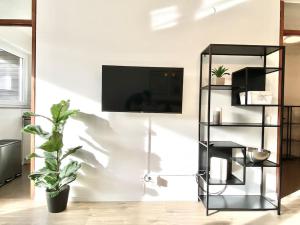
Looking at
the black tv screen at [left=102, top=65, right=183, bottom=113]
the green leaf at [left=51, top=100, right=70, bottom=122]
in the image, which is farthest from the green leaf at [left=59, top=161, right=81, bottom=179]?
the black tv screen at [left=102, top=65, right=183, bottom=113]

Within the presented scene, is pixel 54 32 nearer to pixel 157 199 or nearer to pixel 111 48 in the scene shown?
pixel 111 48

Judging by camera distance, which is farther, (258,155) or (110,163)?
(110,163)

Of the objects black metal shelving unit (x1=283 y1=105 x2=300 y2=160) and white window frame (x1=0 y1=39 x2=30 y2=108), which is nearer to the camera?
white window frame (x1=0 y1=39 x2=30 y2=108)

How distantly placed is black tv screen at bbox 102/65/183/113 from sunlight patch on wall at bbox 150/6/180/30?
54 cm

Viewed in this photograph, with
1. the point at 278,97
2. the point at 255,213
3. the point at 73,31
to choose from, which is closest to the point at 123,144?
the point at 73,31

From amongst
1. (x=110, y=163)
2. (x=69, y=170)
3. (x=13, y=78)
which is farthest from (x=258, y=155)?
(x=13, y=78)

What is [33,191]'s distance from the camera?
2996 millimetres

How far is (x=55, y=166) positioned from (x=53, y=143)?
0.98 ft

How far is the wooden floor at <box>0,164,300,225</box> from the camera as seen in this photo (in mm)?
2486

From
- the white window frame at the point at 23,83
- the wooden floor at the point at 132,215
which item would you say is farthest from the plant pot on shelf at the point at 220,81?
the white window frame at the point at 23,83

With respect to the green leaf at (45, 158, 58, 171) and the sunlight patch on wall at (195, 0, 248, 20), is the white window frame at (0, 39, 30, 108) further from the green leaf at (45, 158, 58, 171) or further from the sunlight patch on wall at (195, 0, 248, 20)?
the sunlight patch on wall at (195, 0, 248, 20)

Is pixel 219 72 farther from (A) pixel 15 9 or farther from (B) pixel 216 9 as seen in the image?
(A) pixel 15 9

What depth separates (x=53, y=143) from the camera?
98.0 inches

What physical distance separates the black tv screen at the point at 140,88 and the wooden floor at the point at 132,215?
112 cm
